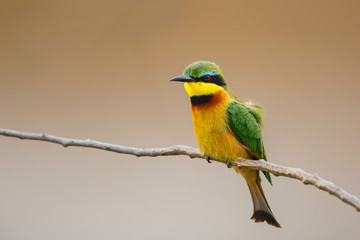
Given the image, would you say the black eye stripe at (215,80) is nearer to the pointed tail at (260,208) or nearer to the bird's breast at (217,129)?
the bird's breast at (217,129)

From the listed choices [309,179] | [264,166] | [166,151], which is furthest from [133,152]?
[309,179]

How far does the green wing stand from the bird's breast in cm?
2

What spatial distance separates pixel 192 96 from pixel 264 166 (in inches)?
11.9

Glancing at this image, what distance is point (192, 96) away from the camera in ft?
3.71

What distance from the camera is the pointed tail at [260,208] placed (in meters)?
1.19

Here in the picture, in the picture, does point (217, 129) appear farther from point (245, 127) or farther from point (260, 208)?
point (260, 208)

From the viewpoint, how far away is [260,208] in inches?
47.2

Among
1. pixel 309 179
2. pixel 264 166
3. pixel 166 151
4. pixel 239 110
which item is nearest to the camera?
pixel 309 179

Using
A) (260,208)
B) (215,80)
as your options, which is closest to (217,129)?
(215,80)

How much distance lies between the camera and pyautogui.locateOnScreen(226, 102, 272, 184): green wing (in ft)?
3.81

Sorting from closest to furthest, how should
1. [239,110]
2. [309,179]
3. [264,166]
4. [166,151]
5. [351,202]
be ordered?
[351,202] → [309,179] → [264,166] → [166,151] → [239,110]

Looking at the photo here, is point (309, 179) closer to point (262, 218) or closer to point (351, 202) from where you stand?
point (351, 202)

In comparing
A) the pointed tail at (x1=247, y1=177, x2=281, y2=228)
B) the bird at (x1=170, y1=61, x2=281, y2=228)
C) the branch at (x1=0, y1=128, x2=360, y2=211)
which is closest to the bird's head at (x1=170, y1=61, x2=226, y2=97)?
the bird at (x1=170, y1=61, x2=281, y2=228)

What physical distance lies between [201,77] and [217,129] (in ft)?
0.55
